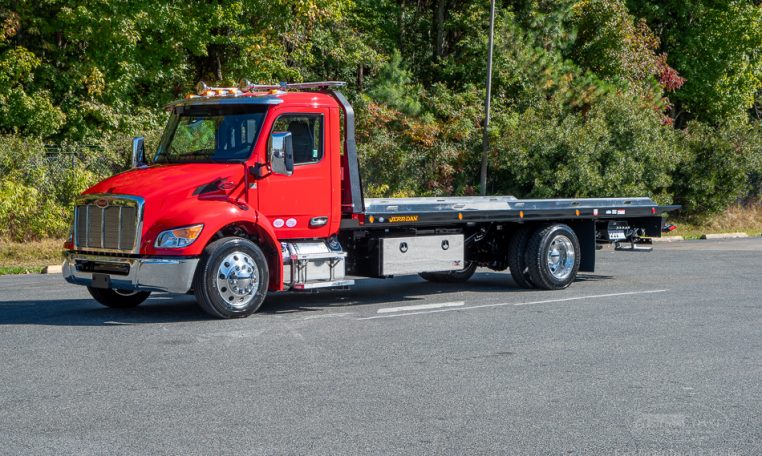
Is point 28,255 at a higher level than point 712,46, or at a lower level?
lower

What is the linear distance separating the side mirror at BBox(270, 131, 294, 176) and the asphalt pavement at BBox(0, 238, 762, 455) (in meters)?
1.76

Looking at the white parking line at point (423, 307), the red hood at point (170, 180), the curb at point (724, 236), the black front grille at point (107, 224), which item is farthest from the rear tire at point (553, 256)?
the curb at point (724, 236)

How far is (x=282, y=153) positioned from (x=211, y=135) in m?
1.07

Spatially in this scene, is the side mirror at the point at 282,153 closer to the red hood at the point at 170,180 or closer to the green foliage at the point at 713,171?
the red hood at the point at 170,180

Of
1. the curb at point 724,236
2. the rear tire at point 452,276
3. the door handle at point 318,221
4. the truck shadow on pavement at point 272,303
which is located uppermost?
the door handle at point 318,221

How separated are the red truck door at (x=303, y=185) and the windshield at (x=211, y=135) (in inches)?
11.5

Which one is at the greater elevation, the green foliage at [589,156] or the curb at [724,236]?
the green foliage at [589,156]

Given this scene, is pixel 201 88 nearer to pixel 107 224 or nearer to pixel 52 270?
pixel 107 224

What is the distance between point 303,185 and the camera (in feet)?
40.2

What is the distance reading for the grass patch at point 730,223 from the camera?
32.9 meters

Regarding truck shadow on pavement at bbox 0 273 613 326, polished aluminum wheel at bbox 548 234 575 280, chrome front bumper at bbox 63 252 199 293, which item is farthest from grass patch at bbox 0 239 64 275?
polished aluminum wheel at bbox 548 234 575 280

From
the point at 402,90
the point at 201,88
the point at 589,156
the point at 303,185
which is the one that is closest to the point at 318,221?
the point at 303,185

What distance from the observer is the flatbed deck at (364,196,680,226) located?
13.1 metres

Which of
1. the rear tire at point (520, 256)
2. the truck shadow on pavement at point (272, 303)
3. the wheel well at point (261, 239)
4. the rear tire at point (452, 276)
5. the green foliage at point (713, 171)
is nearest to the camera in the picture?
the truck shadow on pavement at point (272, 303)
